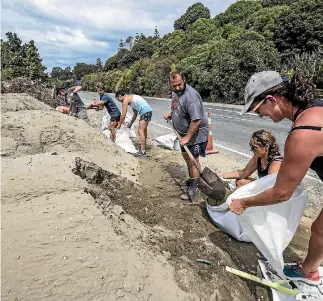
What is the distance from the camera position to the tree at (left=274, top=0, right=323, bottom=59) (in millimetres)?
21031

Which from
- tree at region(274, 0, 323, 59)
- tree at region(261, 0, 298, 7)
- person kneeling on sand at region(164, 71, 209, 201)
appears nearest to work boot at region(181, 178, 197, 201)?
person kneeling on sand at region(164, 71, 209, 201)

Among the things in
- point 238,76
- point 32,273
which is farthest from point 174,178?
point 238,76

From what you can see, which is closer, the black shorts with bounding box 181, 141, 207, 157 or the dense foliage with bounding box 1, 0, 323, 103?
the black shorts with bounding box 181, 141, 207, 157

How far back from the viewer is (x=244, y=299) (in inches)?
98.2

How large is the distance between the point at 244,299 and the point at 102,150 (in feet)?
12.8

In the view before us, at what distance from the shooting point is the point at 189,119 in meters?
4.18

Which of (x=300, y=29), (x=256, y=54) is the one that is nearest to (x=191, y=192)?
(x=256, y=54)

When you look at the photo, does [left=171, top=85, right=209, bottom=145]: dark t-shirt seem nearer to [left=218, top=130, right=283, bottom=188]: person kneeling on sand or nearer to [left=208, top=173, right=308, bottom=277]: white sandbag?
[left=218, top=130, right=283, bottom=188]: person kneeling on sand

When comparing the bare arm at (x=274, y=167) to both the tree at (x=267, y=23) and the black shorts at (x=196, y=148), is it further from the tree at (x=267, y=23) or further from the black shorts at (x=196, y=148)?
the tree at (x=267, y=23)

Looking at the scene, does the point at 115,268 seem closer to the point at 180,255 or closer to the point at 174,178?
the point at 180,255

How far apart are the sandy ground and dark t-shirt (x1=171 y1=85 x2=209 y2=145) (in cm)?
92

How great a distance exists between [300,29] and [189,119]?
70.6 ft

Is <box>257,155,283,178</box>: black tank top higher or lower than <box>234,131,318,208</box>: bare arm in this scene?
lower

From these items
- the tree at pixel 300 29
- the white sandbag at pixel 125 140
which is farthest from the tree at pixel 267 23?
the white sandbag at pixel 125 140
